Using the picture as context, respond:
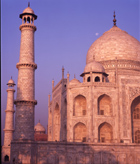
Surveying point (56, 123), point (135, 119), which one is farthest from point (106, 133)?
point (56, 123)

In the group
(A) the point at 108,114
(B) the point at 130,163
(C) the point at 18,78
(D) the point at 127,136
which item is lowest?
(B) the point at 130,163

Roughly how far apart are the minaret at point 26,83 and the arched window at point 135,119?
1315 centimetres

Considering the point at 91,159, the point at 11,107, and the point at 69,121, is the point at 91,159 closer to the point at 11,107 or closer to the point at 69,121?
the point at 69,121

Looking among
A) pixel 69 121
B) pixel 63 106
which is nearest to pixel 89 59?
pixel 63 106

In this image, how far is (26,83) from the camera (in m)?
22.2

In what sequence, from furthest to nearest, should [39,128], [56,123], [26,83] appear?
[39,128] < [56,123] < [26,83]

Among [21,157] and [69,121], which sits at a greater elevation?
[69,121]

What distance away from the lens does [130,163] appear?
23141mm

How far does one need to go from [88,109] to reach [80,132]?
8.69 ft

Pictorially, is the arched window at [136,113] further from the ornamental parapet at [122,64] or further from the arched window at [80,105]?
the ornamental parapet at [122,64]

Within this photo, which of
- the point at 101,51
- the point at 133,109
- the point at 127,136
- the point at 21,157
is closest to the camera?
the point at 21,157

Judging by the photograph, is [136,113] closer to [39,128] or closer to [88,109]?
[88,109]

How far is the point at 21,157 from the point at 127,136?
12.0 meters

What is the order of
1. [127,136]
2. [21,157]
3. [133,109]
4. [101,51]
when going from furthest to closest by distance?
[101,51], [133,109], [127,136], [21,157]
